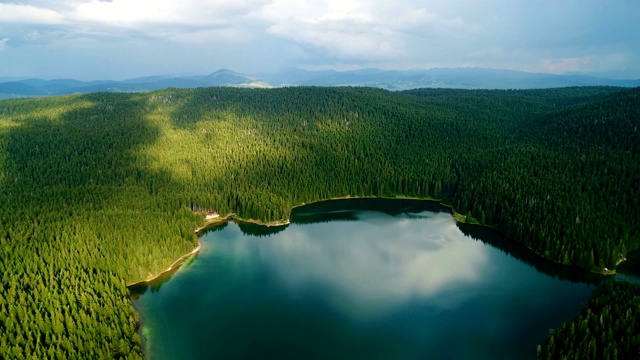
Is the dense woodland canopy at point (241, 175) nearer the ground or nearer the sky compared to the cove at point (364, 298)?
nearer the sky

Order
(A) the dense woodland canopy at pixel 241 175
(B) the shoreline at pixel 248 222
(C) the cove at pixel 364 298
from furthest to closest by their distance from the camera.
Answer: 1. (B) the shoreline at pixel 248 222
2. (A) the dense woodland canopy at pixel 241 175
3. (C) the cove at pixel 364 298

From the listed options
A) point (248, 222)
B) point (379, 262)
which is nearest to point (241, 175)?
point (248, 222)

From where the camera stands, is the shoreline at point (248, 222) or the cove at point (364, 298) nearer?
the cove at point (364, 298)

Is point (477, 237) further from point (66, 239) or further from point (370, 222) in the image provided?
point (66, 239)

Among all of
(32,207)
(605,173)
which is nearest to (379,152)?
(605,173)

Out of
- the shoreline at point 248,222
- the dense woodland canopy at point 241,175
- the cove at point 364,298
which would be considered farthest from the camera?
the shoreline at point 248,222

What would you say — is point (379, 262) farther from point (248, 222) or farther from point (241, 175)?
point (241, 175)
